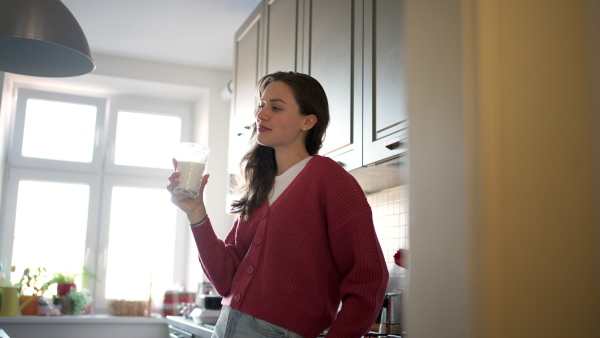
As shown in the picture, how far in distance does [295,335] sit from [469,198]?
70 cm

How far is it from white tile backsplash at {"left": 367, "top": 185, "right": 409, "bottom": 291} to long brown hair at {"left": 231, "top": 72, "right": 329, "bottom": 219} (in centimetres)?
109

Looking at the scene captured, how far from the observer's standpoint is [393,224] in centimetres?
277

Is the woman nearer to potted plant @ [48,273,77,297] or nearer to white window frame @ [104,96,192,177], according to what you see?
potted plant @ [48,273,77,297]

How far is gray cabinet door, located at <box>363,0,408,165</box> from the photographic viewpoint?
1.93 meters

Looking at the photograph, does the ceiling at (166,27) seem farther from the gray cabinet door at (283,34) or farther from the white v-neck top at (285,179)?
the white v-neck top at (285,179)

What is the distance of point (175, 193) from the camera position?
5.21 ft

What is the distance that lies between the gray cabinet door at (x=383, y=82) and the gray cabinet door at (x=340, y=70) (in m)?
0.07

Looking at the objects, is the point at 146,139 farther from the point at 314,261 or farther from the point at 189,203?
the point at 314,261

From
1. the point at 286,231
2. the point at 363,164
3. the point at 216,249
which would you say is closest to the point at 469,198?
the point at 286,231

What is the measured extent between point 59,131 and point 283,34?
91.7 inches

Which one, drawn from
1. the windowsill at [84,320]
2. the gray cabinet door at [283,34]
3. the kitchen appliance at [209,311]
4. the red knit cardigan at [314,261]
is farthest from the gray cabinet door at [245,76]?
the red knit cardigan at [314,261]

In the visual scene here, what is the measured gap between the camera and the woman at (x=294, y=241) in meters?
1.40

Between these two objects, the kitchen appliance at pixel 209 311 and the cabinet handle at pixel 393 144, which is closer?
the cabinet handle at pixel 393 144

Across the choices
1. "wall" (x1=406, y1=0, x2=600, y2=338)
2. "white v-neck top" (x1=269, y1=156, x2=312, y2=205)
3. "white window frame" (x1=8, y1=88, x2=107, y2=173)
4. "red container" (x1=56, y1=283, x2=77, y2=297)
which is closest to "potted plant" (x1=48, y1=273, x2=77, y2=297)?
"red container" (x1=56, y1=283, x2=77, y2=297)
